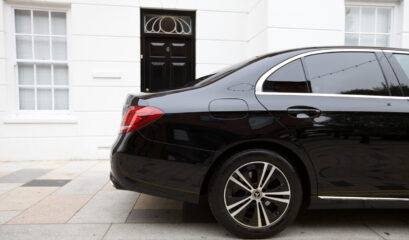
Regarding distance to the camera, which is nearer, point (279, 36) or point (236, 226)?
point (236, 226)

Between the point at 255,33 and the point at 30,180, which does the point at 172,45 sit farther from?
the point at 30,180

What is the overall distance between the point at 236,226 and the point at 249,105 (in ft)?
3.28

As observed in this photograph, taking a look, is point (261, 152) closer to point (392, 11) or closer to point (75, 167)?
point (75, 167)

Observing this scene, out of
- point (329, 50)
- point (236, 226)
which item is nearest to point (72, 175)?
point (236, 226)

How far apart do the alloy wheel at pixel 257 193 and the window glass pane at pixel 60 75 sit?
481cm

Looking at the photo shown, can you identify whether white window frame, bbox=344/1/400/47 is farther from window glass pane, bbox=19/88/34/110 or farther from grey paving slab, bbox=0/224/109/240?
window glass pane, bbox=19/88/34/110

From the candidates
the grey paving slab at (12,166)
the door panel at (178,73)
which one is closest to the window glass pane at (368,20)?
the door panel at (178,73)

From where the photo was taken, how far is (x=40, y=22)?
581cm

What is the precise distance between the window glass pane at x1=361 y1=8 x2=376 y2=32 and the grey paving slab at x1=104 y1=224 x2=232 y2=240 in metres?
5.55

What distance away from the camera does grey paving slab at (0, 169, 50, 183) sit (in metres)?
4.34

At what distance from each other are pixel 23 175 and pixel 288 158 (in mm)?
4166

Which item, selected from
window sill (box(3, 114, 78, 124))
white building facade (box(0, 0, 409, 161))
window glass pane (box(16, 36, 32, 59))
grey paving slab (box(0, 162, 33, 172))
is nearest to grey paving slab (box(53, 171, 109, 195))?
white building facade (box(0, 0, 409, 161))

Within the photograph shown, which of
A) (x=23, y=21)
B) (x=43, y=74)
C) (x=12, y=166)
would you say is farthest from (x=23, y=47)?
(x=12, y=166)

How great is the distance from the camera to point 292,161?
251 cm
